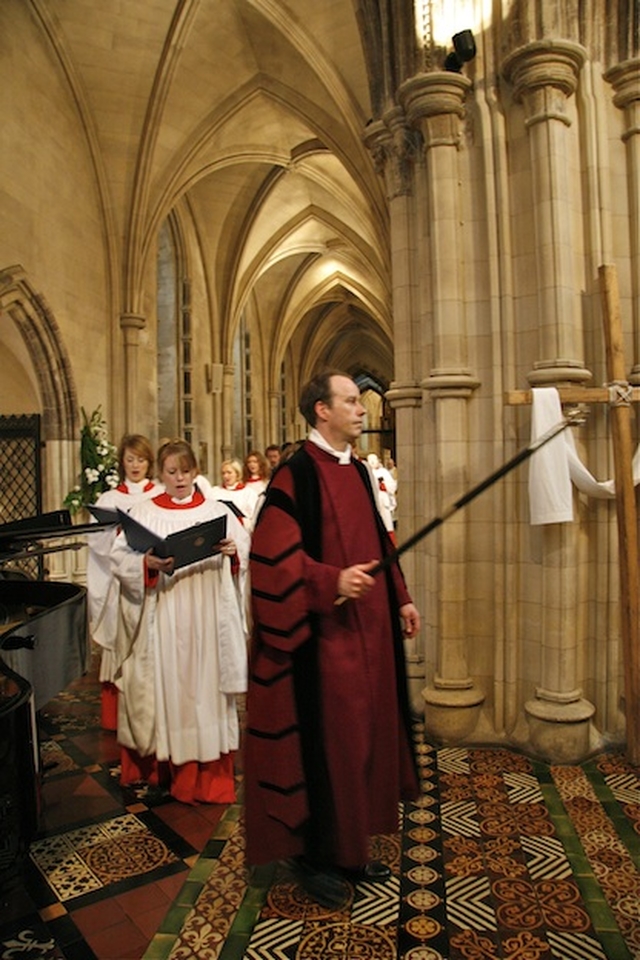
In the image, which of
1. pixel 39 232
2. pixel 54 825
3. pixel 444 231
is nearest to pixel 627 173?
pixel 444 231

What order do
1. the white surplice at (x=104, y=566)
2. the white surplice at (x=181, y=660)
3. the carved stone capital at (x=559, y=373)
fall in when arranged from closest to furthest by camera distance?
1. the white surplice at (x=181, y=660)
2. the carved stone capital at (x=559, y=373)
3. the white surplice at (x=104, y=566)

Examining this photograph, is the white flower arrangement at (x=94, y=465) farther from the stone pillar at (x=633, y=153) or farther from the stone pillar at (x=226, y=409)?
the stone pillar at (x=633, y=153)

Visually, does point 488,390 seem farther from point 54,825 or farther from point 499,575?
point 54,825

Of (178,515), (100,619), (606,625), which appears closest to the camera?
(178,515)

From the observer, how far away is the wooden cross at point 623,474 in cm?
387

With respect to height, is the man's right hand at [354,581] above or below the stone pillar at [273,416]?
below

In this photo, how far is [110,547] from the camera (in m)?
4.83

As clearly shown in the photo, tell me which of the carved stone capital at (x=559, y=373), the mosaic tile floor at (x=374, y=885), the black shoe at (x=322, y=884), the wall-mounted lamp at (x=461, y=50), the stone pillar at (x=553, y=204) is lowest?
the mosaic tile floor at (x=374, y=885)

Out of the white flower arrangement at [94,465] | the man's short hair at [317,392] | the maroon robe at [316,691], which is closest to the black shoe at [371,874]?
the maroon robe at [316,691]

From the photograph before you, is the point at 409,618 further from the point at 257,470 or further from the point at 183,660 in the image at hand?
the point at 257,470

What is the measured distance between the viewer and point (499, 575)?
442 centimetres

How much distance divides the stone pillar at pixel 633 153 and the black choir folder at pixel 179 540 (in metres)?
2.53

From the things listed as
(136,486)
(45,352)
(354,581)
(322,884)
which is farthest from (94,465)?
(354,581)

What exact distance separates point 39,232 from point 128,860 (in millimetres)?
8394
